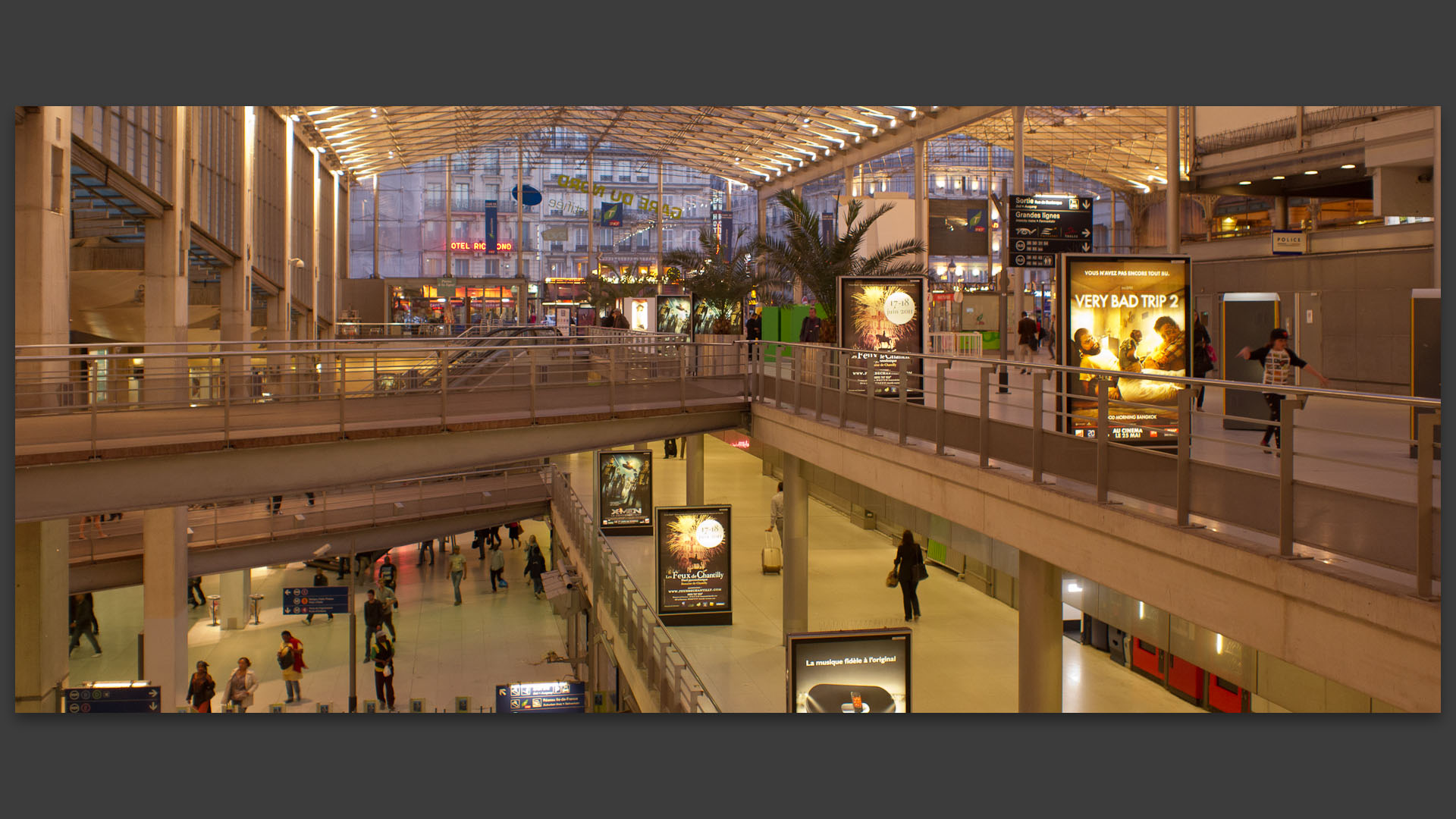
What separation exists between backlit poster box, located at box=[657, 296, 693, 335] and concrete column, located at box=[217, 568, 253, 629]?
43.2ft

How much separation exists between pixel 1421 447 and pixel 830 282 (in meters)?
17.2

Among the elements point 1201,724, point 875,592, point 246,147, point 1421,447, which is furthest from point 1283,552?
point 246,147

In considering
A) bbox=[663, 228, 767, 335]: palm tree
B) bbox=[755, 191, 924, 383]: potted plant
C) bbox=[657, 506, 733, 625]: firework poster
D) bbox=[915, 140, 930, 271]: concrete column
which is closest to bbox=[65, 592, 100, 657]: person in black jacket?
bbox=[657, 506, 733, 625]: firework poster

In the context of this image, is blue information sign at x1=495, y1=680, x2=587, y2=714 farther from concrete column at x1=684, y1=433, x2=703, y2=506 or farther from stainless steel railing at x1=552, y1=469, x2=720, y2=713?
concrete column at x1=684, y1=433, x2=703, y2=506

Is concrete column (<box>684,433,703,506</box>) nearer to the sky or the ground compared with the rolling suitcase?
nearer to the sky

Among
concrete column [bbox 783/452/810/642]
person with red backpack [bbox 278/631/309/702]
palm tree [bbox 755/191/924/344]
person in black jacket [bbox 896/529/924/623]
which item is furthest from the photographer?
palm tree [bbox 755/191/924/344]

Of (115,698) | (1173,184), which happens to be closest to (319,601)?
(115,698)

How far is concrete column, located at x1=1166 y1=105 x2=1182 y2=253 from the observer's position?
2025 centimetres

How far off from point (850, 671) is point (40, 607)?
1000 cm

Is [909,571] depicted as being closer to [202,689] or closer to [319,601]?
[319,601]

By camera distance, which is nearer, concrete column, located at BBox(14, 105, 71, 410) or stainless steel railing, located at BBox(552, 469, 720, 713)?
stainless steel railing, located at BBox(552, 469, 720, 713)

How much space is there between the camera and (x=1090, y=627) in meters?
16.9

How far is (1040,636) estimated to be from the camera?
9.20m

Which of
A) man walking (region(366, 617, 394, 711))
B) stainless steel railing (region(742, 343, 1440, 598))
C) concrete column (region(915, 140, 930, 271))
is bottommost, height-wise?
man walking (region(366, 617, 394, 711))
